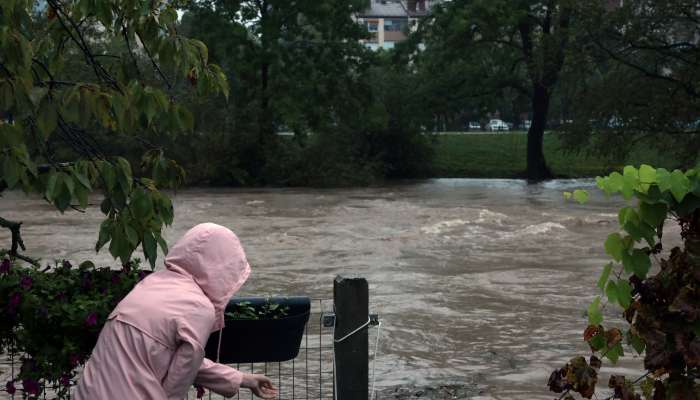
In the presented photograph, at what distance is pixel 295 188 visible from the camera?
40.1 meters

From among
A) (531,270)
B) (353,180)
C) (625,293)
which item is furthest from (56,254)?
(353,180)

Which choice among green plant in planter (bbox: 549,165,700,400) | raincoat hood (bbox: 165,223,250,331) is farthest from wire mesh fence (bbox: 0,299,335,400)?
green plant in planter (bbox: 549,165,700,400)

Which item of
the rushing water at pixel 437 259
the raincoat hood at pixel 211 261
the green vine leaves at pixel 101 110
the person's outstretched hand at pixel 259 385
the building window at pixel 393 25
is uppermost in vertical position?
the building window at pixel 393 25

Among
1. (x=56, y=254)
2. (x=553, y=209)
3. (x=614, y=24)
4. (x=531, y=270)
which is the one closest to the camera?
(x=531, y=270)

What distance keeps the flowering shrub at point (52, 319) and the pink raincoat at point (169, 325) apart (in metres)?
0.68

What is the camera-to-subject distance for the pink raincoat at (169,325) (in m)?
3.79

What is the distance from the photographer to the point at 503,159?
163 feet

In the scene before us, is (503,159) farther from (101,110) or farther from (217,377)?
(217,377)

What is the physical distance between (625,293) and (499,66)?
41384mm

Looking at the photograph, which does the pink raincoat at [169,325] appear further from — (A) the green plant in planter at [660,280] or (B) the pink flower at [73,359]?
(A) the green plant in planter at [660,280]

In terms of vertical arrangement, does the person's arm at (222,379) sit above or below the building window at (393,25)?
below

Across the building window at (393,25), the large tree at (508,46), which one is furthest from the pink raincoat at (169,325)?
the building window at (393,25)

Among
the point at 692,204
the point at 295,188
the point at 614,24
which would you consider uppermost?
the point at 614,24

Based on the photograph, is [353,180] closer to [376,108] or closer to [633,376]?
[376,108]
